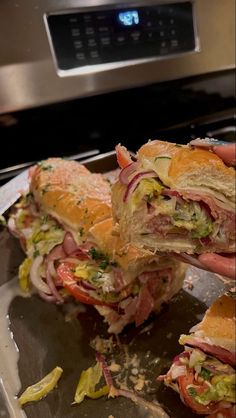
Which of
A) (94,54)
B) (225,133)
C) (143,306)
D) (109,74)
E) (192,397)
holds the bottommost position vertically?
(225,133)

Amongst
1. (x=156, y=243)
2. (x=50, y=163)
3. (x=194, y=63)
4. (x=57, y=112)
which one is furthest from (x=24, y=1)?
(x=156, y=243)

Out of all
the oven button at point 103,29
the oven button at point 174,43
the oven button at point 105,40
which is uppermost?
the oven button at point 103,29

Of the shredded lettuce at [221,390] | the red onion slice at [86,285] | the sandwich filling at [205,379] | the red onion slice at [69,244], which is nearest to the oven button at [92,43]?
the red onion slice at [69,244]

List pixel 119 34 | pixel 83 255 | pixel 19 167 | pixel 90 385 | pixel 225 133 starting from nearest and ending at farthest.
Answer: pixel 90 385, pixel 83 255, pixel 119 34, pixel 19 167, pixel 225 133

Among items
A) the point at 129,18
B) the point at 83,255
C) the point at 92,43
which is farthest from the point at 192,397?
the point at 129,18

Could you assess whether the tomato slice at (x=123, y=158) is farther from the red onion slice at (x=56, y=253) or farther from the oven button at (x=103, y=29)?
the oven button at (x=103, y=29)

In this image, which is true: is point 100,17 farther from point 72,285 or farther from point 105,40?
point 72,285

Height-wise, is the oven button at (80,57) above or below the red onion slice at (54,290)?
above
